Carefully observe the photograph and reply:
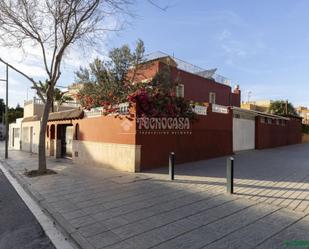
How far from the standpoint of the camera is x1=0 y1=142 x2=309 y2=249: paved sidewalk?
182 inches

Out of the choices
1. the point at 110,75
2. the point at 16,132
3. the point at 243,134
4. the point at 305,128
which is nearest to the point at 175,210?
the point at 110,75

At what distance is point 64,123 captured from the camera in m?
18.1

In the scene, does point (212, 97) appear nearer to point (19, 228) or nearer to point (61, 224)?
point (61, 224)

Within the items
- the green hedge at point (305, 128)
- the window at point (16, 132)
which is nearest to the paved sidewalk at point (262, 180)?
the window at point (16, 132)

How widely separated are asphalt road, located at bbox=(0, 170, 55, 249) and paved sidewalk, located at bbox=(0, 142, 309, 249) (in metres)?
0.45

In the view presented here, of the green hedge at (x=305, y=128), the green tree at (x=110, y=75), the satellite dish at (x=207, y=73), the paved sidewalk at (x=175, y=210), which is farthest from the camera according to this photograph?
the green hedge at (x=305, y=128)

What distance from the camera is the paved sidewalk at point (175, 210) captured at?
15.2 feet

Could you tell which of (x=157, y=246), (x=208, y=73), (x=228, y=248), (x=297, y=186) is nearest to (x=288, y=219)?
(x=228, y=248)

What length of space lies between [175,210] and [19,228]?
10.3 ft

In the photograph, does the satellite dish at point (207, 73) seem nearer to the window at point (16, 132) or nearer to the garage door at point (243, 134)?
the garage door at point (243, 134)

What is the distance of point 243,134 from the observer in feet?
65.2

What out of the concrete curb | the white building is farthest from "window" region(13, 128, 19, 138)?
the concrete curb

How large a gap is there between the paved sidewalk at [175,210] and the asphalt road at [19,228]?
Answer: 45cm

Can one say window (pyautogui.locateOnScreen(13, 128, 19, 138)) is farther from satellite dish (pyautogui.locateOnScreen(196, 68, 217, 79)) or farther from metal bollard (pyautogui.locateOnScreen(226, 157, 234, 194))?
metal bollard (pyautogui.locateOnScreen(226, 157, 234, 194))
